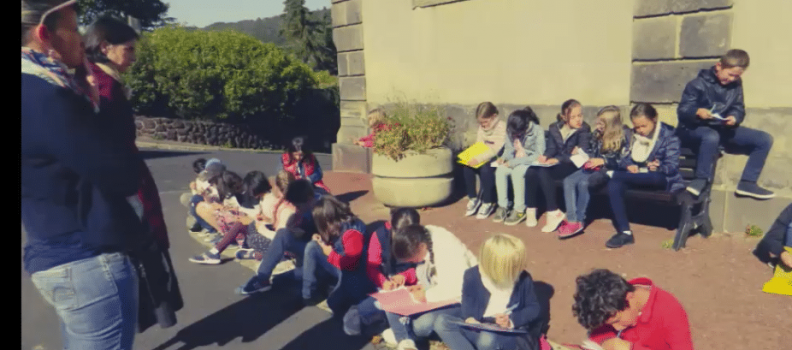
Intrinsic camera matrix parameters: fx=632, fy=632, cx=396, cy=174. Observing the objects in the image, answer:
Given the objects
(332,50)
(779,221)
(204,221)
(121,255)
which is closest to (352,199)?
(204,221)

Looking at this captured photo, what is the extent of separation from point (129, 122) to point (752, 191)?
212 inches

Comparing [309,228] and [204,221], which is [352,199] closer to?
[204,221]

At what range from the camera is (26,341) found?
14.9 feet

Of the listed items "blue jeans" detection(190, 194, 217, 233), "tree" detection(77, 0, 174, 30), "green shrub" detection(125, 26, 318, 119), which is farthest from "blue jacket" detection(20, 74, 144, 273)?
"tree" detection(77, 0, 174, 30)

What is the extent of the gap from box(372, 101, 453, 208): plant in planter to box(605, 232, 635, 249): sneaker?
229 centimetres

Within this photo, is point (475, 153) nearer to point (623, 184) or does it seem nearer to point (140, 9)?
point (623, 184)

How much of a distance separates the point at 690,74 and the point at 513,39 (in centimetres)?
225

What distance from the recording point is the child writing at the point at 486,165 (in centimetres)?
696

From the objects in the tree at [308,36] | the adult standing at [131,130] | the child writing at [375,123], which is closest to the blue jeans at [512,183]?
the child writing at [375,123]

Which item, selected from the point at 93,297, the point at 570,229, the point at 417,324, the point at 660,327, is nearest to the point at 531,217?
the point at 570,229

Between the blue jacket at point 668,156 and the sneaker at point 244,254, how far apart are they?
12.6 ft

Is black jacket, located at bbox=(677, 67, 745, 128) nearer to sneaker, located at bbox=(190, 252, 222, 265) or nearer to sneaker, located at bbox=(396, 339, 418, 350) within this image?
sneaker, located at bbox=(396, 339, 418, 350)

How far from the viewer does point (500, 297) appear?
3.64m

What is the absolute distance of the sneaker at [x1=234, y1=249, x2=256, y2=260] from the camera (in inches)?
245
